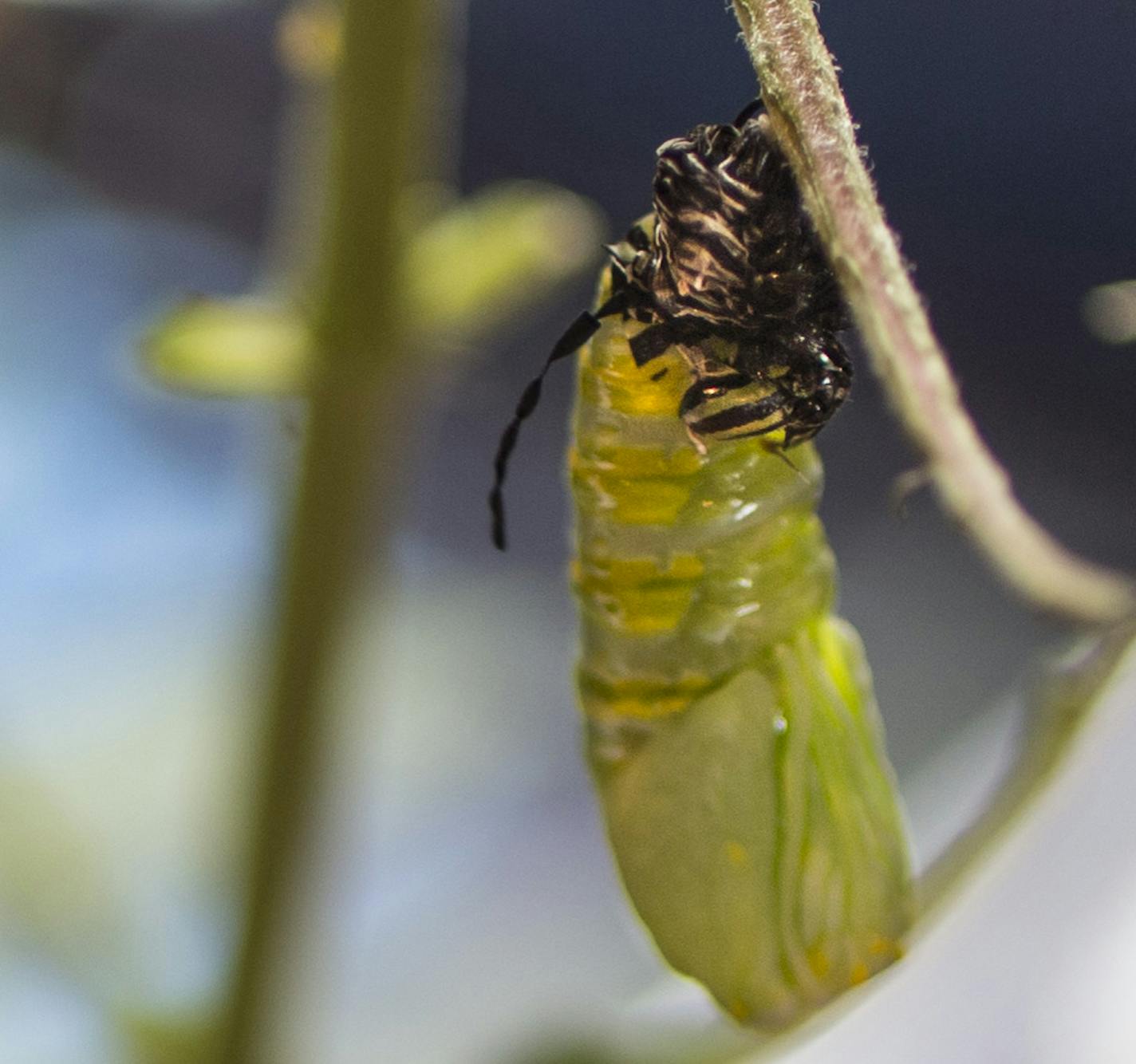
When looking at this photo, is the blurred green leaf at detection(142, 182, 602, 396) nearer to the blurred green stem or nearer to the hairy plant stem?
the blurred green stem

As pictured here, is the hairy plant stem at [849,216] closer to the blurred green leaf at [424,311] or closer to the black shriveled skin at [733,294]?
the black shriveled skin at [733,294]

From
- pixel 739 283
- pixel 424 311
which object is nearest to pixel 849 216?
pixel 739 283

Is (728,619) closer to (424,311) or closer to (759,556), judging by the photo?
(759,556)

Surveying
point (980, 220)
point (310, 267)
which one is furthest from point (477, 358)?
point (980, 220)

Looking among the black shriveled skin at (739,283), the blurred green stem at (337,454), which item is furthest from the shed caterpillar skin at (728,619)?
the blurred green stem at (337,454)

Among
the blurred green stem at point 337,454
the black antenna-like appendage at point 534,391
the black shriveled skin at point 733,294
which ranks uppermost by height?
the black shriveled skin at point 733,294

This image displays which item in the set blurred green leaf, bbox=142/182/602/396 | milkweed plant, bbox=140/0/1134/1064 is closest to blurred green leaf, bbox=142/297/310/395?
blurred green leaf, bbox=142/182/602/396
